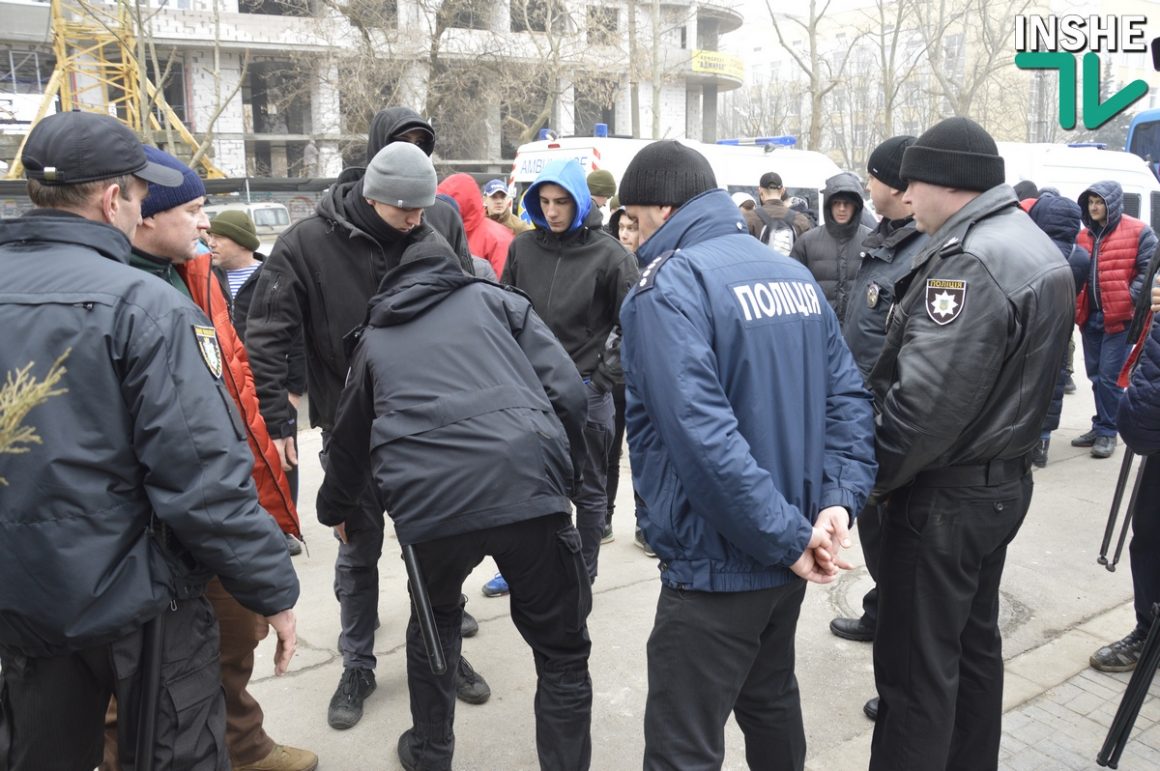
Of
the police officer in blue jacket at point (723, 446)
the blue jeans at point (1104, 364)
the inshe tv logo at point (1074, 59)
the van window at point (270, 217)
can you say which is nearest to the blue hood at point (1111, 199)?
the blue jeans at point (1104, 364)

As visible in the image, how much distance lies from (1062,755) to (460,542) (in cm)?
229

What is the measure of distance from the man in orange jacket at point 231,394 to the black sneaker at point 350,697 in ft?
1.09

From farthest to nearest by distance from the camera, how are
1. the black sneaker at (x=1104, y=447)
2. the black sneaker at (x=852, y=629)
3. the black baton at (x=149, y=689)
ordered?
the black sneaker at (x=1104, y=447), the black sneaker at (x=852, y=629), the black baton at (x=149, y=689)

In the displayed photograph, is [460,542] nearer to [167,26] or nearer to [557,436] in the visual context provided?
[557,436]

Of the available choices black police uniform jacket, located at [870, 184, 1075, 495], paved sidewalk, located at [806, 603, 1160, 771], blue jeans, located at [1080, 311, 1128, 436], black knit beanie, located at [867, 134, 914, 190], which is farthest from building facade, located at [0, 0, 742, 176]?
black police uniform jacket, located at [870, 184, 1075, 495]

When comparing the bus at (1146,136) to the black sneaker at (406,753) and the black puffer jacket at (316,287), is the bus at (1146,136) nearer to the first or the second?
the black puffer jacket at (316,287)

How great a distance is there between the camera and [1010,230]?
2.68m

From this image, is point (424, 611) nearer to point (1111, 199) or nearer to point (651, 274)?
point (651, 274)

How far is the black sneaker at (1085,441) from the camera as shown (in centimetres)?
754

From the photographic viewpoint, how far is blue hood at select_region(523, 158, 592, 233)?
443 cm

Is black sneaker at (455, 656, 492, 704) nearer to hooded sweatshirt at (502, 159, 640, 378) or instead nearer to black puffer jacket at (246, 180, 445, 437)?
black puffer jacket at (246, 180, 445, 437)

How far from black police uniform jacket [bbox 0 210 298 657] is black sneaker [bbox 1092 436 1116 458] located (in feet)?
22.7

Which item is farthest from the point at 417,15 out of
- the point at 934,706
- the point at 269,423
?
A: the point at 934,706

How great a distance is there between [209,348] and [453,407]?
26.5 inches
